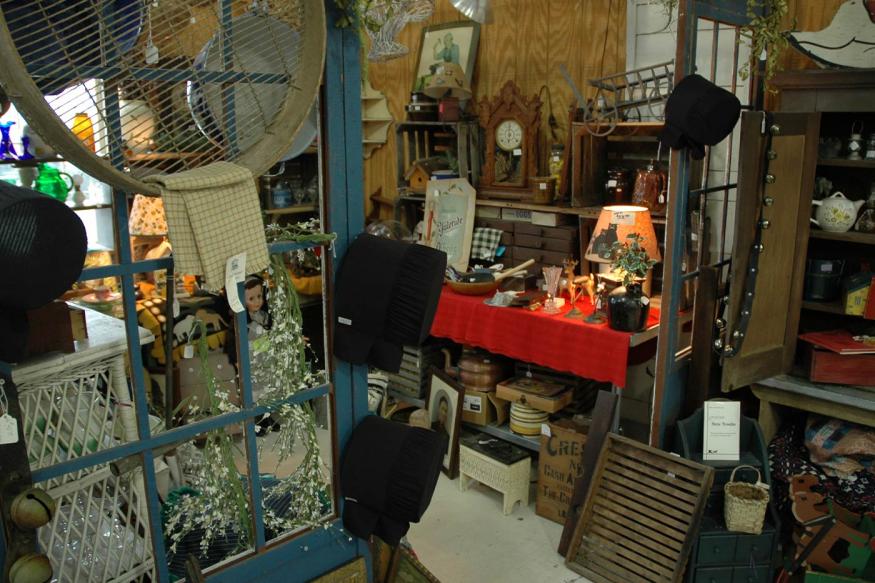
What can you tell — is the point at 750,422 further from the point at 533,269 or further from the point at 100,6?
the point at 100,6

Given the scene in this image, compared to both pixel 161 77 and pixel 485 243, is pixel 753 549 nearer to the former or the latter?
pixel 485 243

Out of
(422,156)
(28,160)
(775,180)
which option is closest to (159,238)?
(28,160)

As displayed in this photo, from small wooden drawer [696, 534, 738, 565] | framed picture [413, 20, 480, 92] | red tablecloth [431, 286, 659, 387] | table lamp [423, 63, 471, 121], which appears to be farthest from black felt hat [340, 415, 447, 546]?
framed picture [413, 20, 480, 92]

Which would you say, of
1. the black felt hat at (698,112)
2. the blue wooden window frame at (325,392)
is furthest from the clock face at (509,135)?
the blue wooden window frame at (325,392)

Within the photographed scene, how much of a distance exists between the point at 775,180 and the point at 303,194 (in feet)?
9.93

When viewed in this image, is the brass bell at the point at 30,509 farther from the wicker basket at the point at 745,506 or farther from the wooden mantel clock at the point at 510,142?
the wooden mantel clock at the point at 510,142

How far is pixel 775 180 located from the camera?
2945 mm

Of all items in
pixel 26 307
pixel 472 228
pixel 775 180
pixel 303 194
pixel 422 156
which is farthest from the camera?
pixel 303 194

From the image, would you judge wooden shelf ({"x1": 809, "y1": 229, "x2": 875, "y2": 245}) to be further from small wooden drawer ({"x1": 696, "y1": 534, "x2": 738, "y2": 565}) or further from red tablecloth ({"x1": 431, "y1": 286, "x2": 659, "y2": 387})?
small wooden drawer ({"x1": 696, "y1": 534, "x2": 738, "y2": 565})

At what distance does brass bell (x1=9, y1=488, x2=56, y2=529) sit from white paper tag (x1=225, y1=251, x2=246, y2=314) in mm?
443

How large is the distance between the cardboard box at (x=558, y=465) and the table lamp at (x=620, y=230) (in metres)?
0.79

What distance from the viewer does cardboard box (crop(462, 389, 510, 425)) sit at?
3846 mm

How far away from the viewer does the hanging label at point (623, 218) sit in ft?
11.4

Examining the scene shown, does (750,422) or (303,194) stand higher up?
(303,194)
